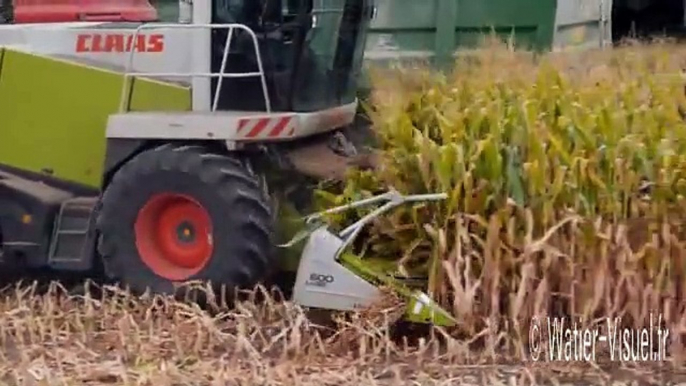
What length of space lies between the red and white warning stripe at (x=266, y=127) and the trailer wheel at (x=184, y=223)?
6.2 inches

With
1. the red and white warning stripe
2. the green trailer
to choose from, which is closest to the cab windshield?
→ the red and white warning stripe

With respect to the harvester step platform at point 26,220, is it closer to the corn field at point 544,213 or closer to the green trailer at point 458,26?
the corn field at point 544,213

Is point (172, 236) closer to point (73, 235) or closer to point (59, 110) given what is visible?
point (73, 235)

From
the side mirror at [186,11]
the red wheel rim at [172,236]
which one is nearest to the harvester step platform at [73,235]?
the red wheel rim at [172,236]

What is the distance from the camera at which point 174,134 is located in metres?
6.06

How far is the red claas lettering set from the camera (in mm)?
6453

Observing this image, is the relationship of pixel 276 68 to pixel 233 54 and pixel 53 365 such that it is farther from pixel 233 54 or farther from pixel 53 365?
pixel 53 365

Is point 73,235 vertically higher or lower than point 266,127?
lower

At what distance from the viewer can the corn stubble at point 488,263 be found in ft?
16.2

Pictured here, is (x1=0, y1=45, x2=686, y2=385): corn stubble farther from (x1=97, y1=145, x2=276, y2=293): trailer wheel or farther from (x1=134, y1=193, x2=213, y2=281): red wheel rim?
(x1=134, y1=193, x2=213, y2=281): red wheel rim

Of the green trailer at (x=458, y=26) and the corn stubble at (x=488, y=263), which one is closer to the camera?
the corn stubble at (x=488, y=263)

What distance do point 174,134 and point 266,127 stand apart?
441mm

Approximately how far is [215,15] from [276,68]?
39cm

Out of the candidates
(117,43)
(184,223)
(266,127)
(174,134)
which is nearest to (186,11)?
(117,43)
